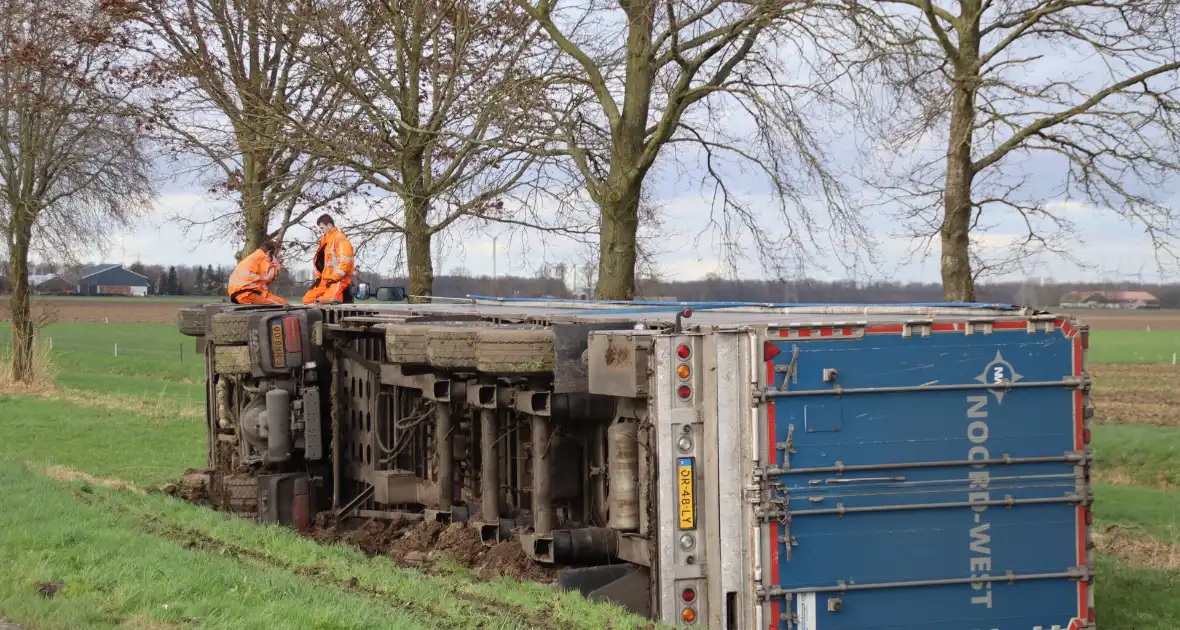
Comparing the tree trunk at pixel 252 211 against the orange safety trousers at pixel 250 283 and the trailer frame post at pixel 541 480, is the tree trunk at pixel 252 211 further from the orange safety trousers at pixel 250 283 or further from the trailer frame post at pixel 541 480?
the trailer frame post at pixel 541 480

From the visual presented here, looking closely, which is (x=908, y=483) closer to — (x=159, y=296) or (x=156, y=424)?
(x=156, y=424)

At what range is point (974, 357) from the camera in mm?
7598

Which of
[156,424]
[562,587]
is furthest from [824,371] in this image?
[156,424]

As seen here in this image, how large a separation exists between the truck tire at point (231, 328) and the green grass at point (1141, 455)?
1197 centimetres

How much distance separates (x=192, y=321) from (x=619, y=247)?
15.8 feet

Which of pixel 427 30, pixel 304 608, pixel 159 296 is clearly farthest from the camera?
pixel 159 296

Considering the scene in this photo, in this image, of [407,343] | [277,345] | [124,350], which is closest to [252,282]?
[277,345]

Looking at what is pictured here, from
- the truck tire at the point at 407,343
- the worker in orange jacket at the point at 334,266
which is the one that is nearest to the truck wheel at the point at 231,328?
the worker in orange jacket at the point at 334,266

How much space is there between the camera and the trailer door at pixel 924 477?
745 cm

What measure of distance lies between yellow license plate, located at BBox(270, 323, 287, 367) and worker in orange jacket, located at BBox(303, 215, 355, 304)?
5.94ft

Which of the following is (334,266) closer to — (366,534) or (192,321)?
(192,321)

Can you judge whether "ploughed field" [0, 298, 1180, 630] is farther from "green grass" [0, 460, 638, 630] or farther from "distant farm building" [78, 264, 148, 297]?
"distant farm building" [78, 264, 148, 297]

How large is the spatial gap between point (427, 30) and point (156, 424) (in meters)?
8.65

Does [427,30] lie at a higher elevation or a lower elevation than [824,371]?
higher
